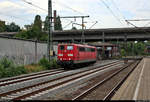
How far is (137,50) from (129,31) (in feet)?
261

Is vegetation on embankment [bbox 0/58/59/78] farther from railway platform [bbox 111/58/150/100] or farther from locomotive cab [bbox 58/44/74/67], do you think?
railway platform [bbox 111/58/150/100]

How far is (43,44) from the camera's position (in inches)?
1257

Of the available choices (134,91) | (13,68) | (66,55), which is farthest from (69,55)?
(134,91)

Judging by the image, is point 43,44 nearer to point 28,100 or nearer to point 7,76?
point 7,76

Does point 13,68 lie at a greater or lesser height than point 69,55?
lesser

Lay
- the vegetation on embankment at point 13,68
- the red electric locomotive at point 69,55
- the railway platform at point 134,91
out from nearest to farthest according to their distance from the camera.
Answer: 1. the railway platform at point 134,91
2. the vegetation on embankment at point 13,68
3. the red electric locomotive at point 69,55

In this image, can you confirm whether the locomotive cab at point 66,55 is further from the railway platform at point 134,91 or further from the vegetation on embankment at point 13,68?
the railway platform at point 134,91

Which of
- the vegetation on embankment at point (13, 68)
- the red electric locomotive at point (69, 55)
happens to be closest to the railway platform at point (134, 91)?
the vegetation on embankment at point (13, 68)

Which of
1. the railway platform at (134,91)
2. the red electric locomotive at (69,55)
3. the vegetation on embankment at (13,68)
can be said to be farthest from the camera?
the red electric locomotive at (69,55)

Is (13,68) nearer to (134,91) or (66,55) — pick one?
(66,55)

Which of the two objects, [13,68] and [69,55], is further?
[69,55]

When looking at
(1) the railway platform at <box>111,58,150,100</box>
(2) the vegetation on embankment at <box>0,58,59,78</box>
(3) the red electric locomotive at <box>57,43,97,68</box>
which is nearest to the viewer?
(1) the railway platform at <box>111,58,150,100</box>

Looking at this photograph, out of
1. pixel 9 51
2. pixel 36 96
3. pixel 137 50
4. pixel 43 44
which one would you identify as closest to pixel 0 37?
pixel 9 51

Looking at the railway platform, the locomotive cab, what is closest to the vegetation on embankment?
the locomotive cab
